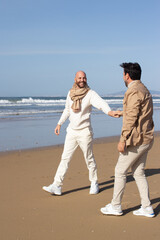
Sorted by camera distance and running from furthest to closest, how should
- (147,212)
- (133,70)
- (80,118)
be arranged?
(80,118) < (147,212) < (133,70)

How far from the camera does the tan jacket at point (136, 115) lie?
11.4 ft

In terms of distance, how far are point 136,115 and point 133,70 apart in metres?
0.53

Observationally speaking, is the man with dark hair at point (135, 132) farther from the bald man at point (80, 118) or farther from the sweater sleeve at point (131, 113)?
the bald man at point (80, 118)

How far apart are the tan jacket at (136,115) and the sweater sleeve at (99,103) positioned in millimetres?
928

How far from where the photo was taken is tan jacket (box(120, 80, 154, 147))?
11.4 feet

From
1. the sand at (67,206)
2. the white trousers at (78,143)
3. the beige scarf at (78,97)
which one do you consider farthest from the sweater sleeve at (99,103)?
the sand at (67,206)

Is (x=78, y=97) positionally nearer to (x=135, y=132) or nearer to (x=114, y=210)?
(x=135, y=132)

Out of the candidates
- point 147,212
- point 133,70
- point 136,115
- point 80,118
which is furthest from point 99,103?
point 147,212

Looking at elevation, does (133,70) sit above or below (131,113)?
above

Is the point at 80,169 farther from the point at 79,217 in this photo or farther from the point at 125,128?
the point at 125,128

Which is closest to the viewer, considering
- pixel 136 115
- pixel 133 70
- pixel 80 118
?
pixel 136 115

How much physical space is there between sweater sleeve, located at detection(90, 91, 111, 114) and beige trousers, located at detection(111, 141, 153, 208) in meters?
0.97

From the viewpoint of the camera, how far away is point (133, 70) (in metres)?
3.62

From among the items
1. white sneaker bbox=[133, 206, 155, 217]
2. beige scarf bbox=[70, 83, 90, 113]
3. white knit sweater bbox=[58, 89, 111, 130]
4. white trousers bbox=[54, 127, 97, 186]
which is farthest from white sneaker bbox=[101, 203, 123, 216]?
beige scarf bbox=[70, 83, 90, 113]
